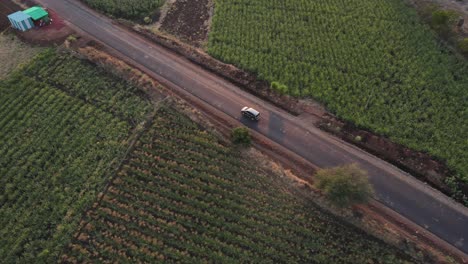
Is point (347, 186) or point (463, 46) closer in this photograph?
point (347, 186)

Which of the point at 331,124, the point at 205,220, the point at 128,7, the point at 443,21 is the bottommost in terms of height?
the point at 205,220

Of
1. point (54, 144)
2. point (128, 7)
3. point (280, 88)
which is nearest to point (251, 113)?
point (280, 88)

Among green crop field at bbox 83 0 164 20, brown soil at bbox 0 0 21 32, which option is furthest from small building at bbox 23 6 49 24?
green crop field at bbox 83 0 164 20

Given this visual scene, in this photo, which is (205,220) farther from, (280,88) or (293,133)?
(280,88)

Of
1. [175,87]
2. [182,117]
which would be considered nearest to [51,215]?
[182,117]

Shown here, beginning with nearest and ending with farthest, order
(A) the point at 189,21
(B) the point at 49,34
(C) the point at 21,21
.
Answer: (C) the point at 21,21, (B) the point at 49,34, (A) the point at 189,21

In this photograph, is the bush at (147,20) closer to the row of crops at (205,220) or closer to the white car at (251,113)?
the white car at (251,113)

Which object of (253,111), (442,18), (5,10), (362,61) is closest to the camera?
(253,111)
